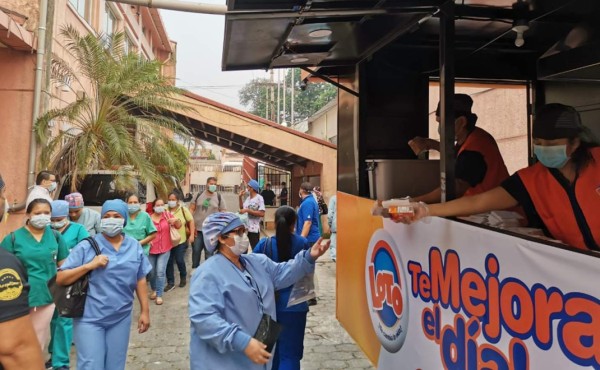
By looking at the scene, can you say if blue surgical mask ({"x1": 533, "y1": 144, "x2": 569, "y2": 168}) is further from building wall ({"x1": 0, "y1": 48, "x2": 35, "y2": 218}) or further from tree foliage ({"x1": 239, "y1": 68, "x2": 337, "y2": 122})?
tree foliage ({"x1": 239, "y1": 68, "x2": 337, "y2": 122})

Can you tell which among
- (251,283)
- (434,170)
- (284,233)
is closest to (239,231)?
(251,283)

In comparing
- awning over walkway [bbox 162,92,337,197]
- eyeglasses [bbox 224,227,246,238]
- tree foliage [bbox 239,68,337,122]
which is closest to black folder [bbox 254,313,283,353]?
eyeglasses [bbox 224,227,246,238]

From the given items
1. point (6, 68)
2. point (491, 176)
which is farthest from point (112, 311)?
point (6, 68)

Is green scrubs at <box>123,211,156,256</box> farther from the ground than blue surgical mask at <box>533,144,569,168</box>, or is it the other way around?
blue surgical mask at <box>533,144,569,168</box>

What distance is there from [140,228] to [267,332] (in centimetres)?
432

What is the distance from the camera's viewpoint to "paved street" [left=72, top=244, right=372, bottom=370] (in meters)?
4.68

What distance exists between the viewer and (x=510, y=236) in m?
1.99

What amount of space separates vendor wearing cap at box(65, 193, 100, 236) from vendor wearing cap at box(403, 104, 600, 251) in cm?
479

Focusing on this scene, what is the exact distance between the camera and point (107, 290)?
351 cm

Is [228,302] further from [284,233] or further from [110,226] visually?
[110,226]

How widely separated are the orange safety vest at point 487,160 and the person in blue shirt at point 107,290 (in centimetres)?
283

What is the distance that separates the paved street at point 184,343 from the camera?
4684mm

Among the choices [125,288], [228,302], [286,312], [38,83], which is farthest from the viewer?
[38,83]

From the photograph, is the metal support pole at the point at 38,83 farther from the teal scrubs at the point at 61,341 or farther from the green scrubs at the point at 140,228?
the teal scrubs at the point at 61,341
